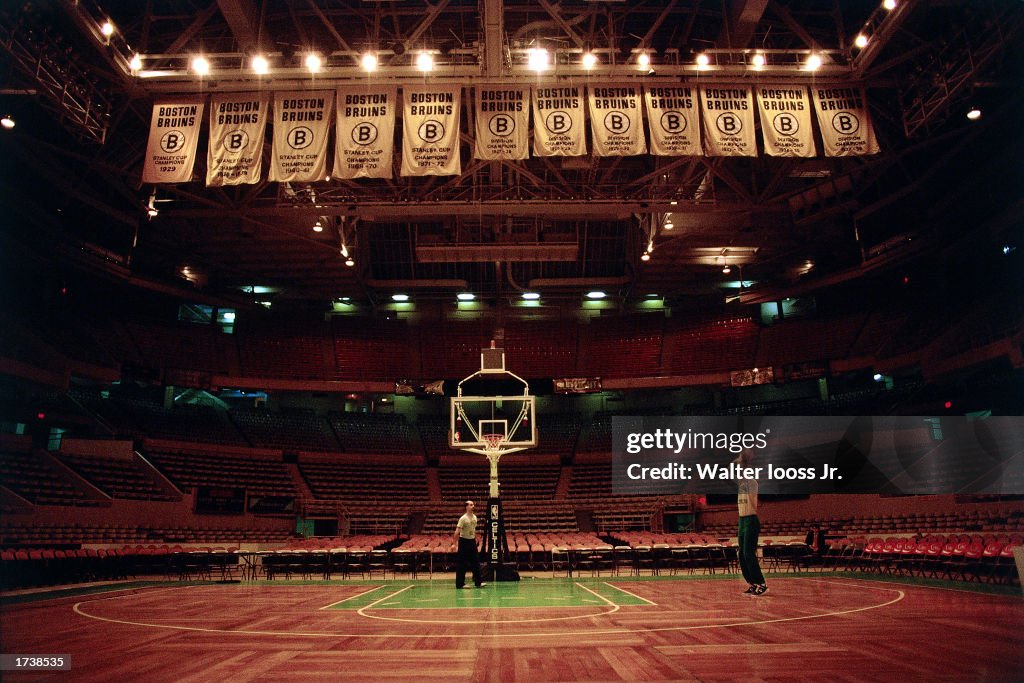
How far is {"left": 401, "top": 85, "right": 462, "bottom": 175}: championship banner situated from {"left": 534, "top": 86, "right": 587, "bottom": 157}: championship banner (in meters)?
1.68

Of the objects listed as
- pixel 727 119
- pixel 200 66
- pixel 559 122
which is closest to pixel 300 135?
pixel 200 66

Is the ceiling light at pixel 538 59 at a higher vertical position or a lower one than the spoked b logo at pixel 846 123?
higher

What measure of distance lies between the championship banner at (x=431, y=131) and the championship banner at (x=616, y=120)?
2861mm

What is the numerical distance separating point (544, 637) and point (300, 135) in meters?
10.7

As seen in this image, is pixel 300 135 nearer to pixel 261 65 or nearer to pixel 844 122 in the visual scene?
pixel 261 65

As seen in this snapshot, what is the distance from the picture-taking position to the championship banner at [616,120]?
39.7 ft

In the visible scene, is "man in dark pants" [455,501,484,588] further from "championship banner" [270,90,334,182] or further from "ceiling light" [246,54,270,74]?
"ceiling light" [246,54,270,74]

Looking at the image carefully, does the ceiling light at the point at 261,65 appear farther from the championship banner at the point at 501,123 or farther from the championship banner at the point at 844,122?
the championship banner at the point at 844,122

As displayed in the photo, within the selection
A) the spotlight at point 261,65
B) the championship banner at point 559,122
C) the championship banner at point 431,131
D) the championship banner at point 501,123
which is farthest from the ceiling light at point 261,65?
the championship banner at point 559,122

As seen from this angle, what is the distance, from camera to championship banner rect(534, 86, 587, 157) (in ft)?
39.3

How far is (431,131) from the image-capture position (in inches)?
476

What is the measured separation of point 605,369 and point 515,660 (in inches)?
1045

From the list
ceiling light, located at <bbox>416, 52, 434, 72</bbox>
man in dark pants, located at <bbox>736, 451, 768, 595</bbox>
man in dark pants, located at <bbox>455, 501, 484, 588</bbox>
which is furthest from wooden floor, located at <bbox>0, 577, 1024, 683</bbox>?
ceiling light, located at <bbox>416, 52, 434, 72</bbox>

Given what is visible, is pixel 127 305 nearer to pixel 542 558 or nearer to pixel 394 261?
pixel 394 261
